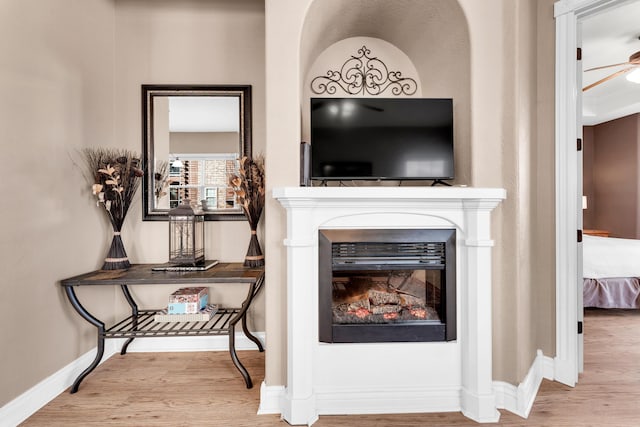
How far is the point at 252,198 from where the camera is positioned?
236 cm

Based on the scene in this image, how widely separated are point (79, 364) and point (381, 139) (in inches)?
97.1

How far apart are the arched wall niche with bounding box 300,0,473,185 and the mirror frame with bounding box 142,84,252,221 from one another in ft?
1.66

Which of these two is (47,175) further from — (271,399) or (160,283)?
(271,399)

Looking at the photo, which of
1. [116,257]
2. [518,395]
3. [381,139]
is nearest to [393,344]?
[518,395]

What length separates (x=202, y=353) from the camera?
2.53 metres

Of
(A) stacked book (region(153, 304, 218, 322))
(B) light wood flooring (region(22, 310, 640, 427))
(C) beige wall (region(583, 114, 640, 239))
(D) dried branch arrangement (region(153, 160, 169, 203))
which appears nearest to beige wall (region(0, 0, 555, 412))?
(B) light wood flooring (region(22, 310, 640, 427))

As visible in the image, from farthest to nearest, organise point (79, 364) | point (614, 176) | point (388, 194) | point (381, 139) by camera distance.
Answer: point (614, 176) < point (79, 364) < point (381, 139) < point (388, 194)

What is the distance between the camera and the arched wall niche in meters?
1.92

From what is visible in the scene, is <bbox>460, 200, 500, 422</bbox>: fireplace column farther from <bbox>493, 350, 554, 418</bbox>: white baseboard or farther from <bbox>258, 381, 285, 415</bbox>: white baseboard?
<bbox>258, 381, 285, 415</bbox>: white baseboard

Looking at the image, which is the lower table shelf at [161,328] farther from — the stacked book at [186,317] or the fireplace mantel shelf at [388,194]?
the fireplace mantel shelf at [388,194]

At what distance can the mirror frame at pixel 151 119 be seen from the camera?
2.53 meters

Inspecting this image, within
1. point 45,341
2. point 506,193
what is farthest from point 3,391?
point 506,193

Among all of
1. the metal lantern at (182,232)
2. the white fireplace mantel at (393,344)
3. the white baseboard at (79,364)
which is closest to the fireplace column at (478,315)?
the white fireplace mantel at (393,344)

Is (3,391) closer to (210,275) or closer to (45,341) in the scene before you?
(45,341)
